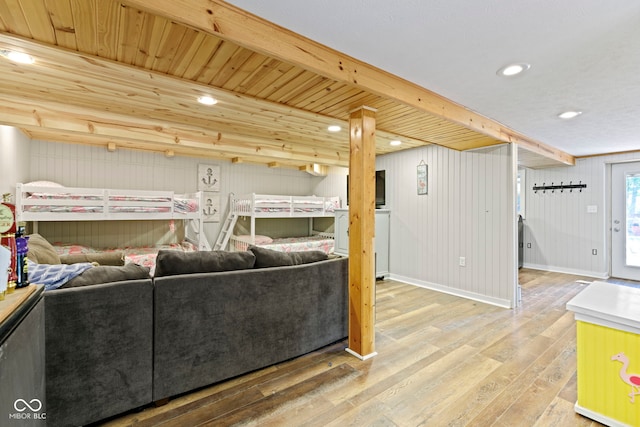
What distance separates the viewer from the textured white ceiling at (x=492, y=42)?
56.3 inches

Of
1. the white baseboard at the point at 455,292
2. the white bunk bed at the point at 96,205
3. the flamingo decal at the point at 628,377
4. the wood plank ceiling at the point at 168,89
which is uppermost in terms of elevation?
the wood plank ceiling at the point at 168,89

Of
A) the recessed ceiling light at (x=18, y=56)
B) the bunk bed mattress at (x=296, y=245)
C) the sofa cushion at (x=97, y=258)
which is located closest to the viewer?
the recessed ceiling light at (x=18, y=56)

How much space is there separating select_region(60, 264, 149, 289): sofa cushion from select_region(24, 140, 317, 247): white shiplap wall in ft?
11.9

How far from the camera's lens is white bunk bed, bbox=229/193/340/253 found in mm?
5086

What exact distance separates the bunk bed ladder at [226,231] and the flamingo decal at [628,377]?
514cm

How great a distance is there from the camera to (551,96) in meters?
2.50

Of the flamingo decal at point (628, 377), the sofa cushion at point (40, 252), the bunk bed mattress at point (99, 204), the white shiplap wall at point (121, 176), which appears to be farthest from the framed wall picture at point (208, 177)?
the flamingo decal at point (628, 377)

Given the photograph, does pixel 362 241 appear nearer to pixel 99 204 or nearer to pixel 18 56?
pixel 18 56

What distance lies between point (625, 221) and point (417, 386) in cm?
549

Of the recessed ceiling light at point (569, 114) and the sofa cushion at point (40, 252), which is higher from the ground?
the recessed ceiling light at point (569, 114)

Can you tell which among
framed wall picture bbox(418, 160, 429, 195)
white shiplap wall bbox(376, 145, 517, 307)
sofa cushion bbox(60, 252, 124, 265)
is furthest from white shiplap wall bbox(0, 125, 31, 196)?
framed wall picture bbox(418, 160, 429, 195)

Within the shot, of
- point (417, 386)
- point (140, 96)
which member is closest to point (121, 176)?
point (140, 96)

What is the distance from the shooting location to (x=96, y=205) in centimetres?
375

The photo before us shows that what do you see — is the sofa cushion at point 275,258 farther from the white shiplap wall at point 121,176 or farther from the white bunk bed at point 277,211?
the white shiplap wall at point 121,176
